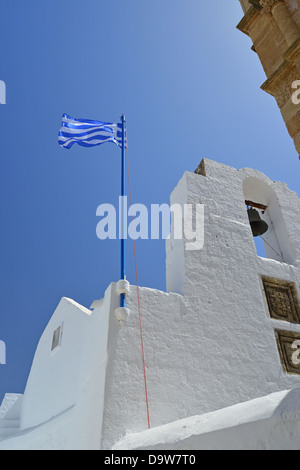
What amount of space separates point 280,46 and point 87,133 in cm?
428

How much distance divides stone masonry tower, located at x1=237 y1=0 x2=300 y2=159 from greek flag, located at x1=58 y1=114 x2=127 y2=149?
376 cm

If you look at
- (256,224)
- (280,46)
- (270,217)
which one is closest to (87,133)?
(256,224)

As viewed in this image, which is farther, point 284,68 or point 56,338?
point 56,338

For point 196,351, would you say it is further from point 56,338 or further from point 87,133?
point 87,133

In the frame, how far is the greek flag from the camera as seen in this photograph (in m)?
6.54

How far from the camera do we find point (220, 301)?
214 inches

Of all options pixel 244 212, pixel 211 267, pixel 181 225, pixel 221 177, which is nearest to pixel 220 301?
pixel 211 267

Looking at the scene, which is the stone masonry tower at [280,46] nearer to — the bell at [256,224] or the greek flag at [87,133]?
the greek flag at [87,133]

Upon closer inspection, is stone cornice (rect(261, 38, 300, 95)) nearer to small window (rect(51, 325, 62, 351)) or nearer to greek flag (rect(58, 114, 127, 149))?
greek flag (rect(58, 114, 127, 149))

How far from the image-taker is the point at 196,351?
4.83 m

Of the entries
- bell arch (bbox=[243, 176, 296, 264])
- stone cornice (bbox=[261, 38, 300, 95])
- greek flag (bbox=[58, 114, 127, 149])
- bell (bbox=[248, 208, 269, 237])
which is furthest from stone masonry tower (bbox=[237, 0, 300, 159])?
bell arch (bbox=[243, 176, 296, 264])

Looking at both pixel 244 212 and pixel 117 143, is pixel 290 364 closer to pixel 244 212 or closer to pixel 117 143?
pixel 244 212
